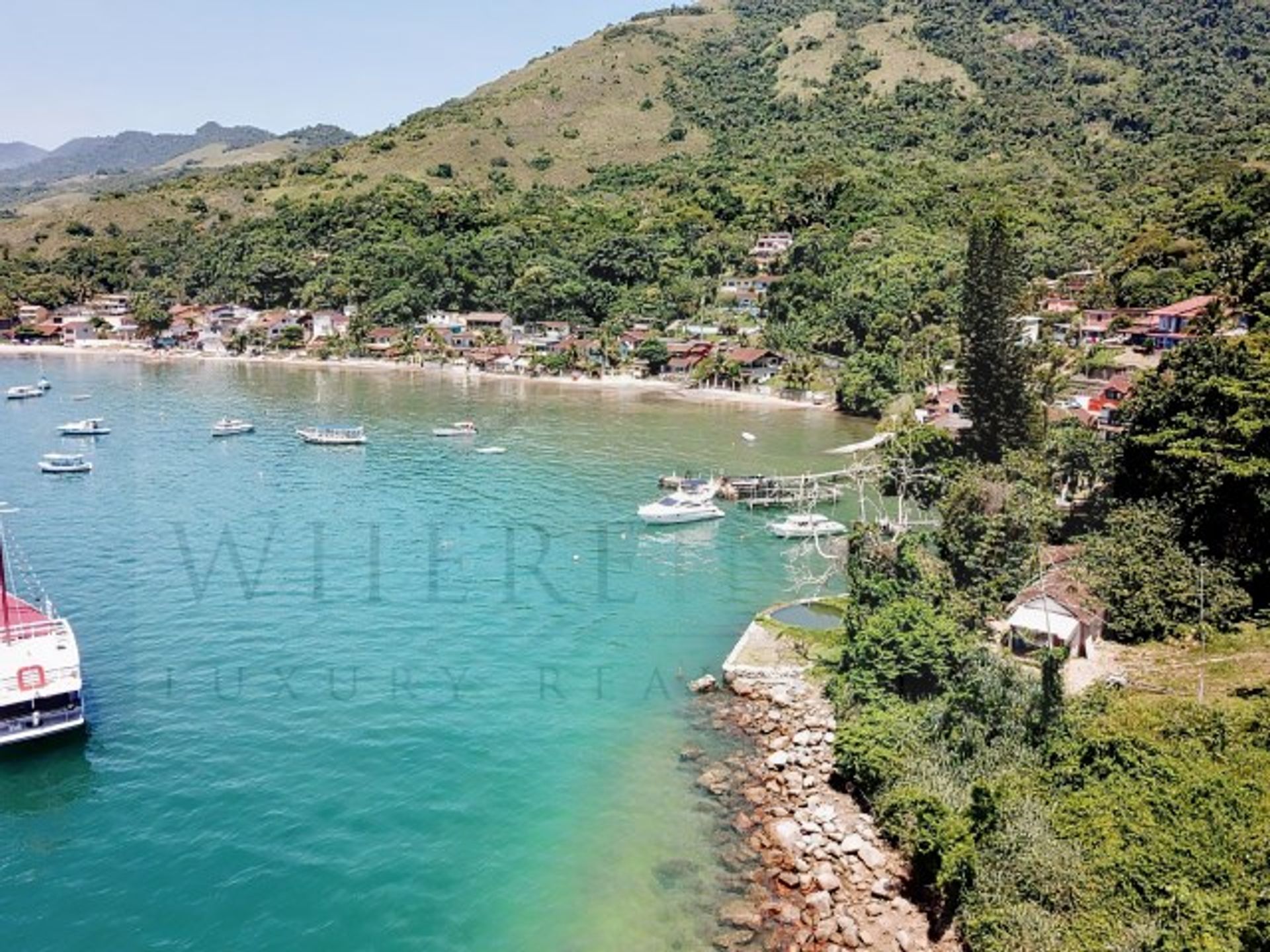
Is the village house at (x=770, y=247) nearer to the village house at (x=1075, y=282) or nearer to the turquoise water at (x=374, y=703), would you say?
the village house at (x=1075, y=282)

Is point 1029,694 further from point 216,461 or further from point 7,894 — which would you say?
point 216,461

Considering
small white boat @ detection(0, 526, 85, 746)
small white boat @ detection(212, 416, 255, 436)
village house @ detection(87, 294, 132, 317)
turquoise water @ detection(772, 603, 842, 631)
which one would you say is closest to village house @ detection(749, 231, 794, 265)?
small white boat @ detection(212, 416, 255, 436)

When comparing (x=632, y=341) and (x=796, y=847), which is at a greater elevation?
(x=632, y=341)

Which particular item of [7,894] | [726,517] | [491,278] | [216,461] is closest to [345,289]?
[491,278]

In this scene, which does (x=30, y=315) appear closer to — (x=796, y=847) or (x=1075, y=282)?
(x=1075, y=282)

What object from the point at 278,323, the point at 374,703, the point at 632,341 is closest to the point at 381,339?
the point at 278,323
